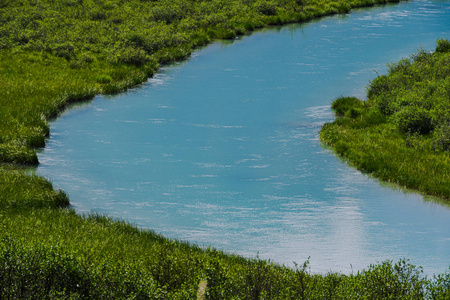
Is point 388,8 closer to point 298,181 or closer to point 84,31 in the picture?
point 84,31

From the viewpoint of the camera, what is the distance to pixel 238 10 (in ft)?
179

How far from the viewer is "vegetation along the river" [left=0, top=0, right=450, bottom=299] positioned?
415 inches

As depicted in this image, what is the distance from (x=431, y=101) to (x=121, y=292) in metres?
18.7

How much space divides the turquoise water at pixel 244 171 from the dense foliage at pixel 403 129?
0.69 metres

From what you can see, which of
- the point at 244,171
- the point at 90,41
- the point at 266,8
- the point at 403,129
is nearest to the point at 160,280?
the point at 244,171

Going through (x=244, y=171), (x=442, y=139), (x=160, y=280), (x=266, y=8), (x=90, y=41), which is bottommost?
(x=244, y=171)

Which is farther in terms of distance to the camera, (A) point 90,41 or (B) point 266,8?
(B) point 266,8

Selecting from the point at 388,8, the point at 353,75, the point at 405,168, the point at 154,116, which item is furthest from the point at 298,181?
the point at 388,8

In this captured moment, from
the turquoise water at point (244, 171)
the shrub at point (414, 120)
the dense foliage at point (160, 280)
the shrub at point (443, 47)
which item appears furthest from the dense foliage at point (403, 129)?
the dense foliage at point (160, 280)

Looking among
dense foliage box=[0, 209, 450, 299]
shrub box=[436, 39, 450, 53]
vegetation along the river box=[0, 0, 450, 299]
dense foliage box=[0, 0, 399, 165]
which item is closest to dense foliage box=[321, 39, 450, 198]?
vegetation along the river box=[0, 0, 450, 299]

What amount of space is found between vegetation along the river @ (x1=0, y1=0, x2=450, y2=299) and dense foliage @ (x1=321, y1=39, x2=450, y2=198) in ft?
0.68

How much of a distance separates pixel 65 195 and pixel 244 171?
619cm

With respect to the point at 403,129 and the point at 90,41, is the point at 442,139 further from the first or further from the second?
the point at 90,41

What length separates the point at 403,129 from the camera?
24.8m
